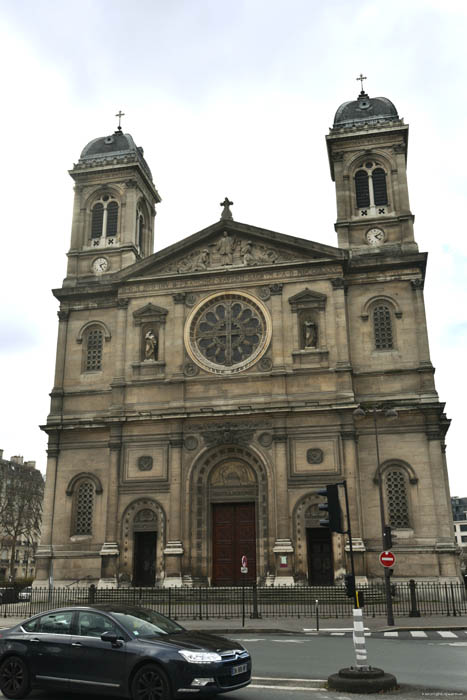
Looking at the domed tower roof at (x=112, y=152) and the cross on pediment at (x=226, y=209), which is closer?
the cross on pediment at (x=226, y=209)

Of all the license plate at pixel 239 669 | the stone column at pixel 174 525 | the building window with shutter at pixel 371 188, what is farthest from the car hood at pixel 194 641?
the building window with shutter at pixel 371 188

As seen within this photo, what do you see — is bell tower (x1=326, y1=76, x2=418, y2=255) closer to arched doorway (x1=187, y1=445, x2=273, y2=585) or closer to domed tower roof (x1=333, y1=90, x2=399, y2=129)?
domed tower roof (x1=333, y1=90, x2=399, y2=129)

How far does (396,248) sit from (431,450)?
1153cm

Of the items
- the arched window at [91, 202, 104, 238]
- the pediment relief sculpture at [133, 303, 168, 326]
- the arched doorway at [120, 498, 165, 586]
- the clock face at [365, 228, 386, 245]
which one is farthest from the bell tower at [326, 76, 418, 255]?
the arched doorway at [120, 498, 165, 586]

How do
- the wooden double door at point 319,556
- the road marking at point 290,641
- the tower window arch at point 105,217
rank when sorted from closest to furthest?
1. the road marking at point 290,641
2. the wooden double door at point 319,556
3. the tower window arch at point 105,217

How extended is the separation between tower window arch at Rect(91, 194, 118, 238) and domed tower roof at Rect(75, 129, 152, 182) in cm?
232

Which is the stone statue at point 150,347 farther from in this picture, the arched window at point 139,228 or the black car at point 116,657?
the black car at point 116,657

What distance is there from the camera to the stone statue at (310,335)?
36.3 meters

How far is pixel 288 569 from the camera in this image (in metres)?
32.3

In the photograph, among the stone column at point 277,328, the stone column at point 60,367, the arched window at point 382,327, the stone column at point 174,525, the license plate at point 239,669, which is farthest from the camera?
the stone column at point 60,367

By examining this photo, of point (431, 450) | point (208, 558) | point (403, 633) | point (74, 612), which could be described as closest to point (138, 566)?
point (208, 558)

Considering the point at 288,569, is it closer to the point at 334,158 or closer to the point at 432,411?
the point at 432,411

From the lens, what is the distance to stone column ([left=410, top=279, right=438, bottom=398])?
115ft

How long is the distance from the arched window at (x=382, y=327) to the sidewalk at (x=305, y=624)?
1493 cm
